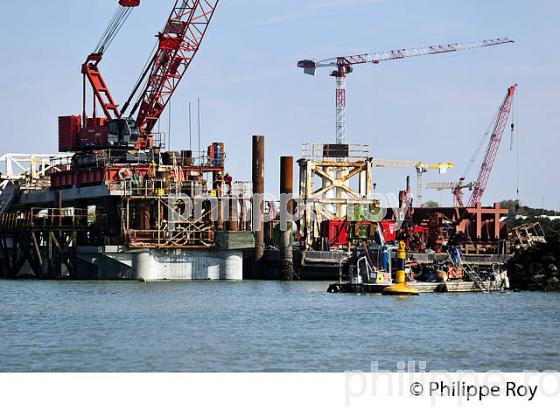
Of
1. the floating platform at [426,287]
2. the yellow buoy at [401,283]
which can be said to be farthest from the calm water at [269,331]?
the floating platform at [426,287]

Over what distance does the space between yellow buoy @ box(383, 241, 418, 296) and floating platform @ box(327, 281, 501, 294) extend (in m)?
0.58

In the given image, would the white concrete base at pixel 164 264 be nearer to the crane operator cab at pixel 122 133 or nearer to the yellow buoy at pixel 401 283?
the crane operator cab at pixel 122 133

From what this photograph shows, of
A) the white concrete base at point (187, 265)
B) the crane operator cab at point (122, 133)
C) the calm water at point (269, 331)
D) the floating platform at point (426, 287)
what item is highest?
the crane operator cab at point (122, 133)

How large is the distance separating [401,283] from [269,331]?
24160mm

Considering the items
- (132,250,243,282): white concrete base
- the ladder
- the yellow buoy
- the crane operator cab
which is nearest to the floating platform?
the ladder

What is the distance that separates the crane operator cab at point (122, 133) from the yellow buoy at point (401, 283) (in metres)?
40.5

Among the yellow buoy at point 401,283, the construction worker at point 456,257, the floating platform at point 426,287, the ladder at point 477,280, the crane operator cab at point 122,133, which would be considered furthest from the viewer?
the crane operator cab at point 122,133

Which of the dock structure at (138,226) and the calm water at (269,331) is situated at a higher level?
A: the dock structure at (138,226)

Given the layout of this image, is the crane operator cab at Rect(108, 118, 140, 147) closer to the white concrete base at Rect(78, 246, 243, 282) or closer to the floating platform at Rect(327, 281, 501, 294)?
the white concrete base at Rect(78, 246, 243, 282)

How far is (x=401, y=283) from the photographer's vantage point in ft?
259

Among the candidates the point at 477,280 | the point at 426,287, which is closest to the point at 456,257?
the point at 477,280

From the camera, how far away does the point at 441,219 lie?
117438mm

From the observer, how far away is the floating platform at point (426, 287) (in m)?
78.9

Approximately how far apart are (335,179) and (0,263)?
108 ft
